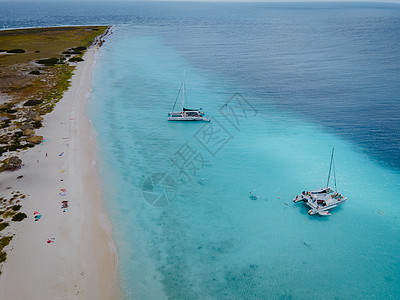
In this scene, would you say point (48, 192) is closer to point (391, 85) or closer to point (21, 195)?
point (21, 195)

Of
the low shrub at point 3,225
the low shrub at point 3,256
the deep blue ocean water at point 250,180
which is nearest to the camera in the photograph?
the low shrub at point 3,256

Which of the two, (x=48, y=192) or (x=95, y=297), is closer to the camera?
(x=95, y=297)

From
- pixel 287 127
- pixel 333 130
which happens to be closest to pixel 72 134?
pixel 287 127

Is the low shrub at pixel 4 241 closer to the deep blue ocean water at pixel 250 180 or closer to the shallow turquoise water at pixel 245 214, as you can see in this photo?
the shallow turquoise water at pixel 245 214

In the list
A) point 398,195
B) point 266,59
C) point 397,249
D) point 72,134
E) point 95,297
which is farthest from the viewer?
point 266,59

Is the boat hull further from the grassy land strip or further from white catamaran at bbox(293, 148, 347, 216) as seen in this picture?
the grassy land strip

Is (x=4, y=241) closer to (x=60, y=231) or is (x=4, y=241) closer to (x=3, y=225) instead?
(x=3, y=225)

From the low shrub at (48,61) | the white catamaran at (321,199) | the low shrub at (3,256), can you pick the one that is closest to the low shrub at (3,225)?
the low shrub at (3,256)
